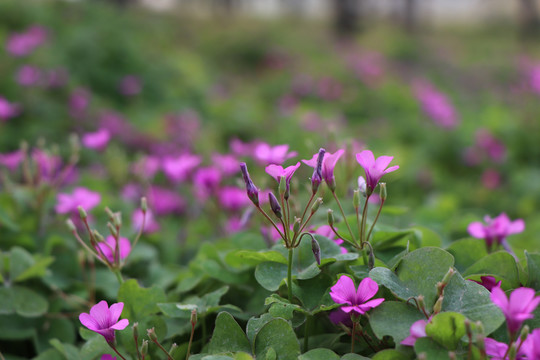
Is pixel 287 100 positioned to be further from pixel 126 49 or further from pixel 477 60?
pixel 477 60

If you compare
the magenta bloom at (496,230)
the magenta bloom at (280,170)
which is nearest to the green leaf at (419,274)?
the magenta bloom at (280,170)

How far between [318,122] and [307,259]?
2.91 m

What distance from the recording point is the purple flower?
0.88 metres

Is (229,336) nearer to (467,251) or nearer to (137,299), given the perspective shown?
(137,299)

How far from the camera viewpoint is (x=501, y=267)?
1250mm

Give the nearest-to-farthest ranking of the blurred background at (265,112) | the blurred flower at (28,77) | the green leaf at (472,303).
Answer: the green leaf at (472,303) → the blurred background at (265,112) → the blurred flower at (28,77)

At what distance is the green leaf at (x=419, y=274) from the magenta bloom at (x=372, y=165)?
7.4 inches

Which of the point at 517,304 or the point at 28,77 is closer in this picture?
the point at 517,304

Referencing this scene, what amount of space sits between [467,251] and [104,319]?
0.96m

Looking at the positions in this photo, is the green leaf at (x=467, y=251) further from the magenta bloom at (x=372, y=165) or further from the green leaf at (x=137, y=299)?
the green leaf at (x=137, y=299)

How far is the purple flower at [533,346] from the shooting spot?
0.88 m

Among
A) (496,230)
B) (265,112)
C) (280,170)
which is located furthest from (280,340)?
(265,112)

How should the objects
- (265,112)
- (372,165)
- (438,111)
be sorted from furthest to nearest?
1. (265,112)
2. (438,111)
3. (372,165)

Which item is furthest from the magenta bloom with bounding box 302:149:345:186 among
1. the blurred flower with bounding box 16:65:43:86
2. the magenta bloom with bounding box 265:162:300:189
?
the blurred flower with bounding box 16:65:43:86
